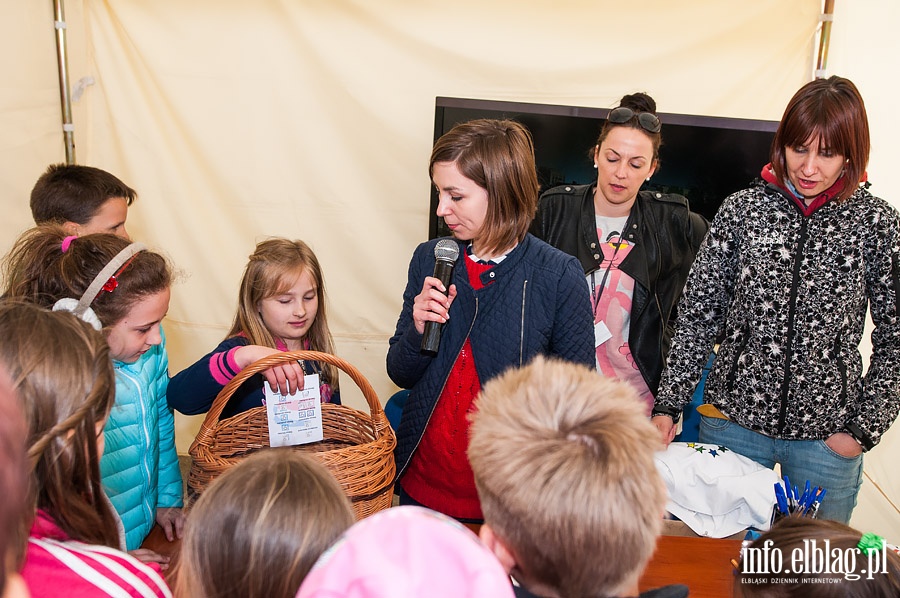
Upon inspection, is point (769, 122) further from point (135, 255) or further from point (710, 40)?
point (135, 255)

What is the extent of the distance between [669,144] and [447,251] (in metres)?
1.90

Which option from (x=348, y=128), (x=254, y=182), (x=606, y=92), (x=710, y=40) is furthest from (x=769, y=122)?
(x=254, y=182)

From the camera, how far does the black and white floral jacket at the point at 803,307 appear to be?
1.84m

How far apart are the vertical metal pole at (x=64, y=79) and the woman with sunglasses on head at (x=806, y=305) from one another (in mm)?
2839

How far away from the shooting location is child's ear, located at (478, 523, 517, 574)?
88cm

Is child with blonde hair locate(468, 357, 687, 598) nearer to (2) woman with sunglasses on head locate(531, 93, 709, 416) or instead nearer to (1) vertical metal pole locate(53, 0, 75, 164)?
(2) woman with sunglasses on head locate(531, 93, 709, 416)

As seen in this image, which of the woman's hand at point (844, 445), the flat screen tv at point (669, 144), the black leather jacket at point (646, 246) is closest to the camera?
the woman's hand at point (844, 445)

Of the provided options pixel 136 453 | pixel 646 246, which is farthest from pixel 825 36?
pixel 136 453

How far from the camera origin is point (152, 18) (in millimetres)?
3322

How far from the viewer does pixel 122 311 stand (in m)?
1.61

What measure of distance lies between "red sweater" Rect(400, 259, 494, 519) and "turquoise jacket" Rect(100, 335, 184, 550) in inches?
27.0

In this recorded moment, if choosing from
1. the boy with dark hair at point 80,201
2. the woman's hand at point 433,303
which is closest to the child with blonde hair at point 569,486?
the woman's hand at point 433,303

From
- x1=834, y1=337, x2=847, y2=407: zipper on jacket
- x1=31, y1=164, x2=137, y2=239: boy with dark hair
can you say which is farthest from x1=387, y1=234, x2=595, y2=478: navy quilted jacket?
x1=31, y1=164, x2=137, y2=239: boy with dark hair

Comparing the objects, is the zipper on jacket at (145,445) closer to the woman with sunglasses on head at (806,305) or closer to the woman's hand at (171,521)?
the woman's hand at (171,521)
